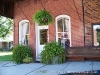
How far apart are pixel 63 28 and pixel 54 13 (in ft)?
3.79

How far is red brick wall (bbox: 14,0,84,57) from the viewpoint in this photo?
42.8ft

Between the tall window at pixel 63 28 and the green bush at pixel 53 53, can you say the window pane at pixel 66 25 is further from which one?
the green bush at pixel 53 53

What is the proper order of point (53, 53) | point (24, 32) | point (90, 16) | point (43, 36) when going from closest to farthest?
point (53, 53) < point (90, 16) < point (43, 36) < point (24, 32)

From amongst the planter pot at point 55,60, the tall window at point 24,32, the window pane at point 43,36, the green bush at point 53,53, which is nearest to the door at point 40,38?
the window pane at point 43,36

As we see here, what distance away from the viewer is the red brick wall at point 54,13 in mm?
13047

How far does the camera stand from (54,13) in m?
13.5

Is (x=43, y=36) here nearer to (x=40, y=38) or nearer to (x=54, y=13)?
(x=40, y=38)

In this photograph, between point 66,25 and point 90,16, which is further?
point 66,25

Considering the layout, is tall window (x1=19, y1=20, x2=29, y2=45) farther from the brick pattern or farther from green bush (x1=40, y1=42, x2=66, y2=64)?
the brick pattern

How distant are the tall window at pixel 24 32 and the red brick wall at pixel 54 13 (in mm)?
287

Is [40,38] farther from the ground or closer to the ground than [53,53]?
farther from the ground

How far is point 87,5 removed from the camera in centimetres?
1302

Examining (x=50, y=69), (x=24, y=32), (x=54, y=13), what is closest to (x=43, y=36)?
(x=24, y=32)

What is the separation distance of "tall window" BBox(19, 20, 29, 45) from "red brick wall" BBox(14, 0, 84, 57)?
0.29 metres
